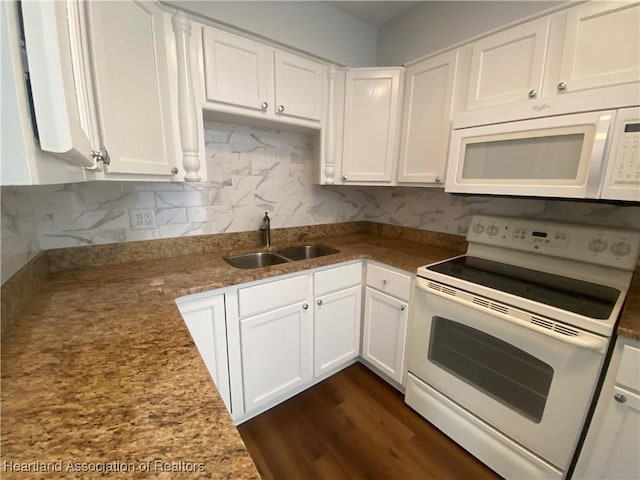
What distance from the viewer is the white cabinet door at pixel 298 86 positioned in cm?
162

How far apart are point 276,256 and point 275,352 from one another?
649 millimetres

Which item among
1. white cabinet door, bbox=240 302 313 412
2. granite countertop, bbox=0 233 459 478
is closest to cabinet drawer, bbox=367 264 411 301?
white cabinet door, bbox=240 302 313 412

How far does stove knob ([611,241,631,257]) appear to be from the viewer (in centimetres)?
117

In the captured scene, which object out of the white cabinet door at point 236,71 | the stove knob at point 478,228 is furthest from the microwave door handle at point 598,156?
the white cabinet door at point 236,71

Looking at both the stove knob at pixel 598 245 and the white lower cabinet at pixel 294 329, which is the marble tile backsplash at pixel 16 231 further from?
the stove knob at pixel 598 245

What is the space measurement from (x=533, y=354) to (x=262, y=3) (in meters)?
2.24

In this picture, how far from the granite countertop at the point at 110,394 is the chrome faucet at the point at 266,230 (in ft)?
2.90

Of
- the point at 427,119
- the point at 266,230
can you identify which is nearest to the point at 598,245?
the point at 427,119

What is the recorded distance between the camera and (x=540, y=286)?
125 centimetres

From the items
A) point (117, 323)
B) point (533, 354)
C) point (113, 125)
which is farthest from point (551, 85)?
point (117, 323)

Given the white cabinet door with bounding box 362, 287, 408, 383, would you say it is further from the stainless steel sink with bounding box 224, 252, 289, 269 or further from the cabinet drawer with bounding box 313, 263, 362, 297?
the stainless steel sink with bounding box 224, 252, 289, 269

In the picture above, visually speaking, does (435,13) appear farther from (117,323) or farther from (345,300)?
(117,323)

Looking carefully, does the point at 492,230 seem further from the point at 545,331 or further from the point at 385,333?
the point at 385,333

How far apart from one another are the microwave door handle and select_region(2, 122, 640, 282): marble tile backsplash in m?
0.45
